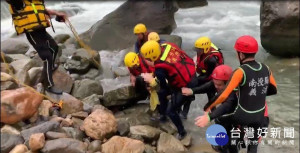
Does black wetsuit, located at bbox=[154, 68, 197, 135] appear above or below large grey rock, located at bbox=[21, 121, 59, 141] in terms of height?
below

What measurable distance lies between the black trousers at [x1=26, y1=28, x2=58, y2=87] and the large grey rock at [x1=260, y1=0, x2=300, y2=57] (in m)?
5.46

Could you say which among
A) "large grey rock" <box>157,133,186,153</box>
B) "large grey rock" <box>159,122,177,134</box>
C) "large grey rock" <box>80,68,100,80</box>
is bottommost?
"large grey rock" <box>159,122,177,134</box>

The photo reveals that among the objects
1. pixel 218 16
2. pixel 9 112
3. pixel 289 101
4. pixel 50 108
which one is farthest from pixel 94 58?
pixel 218 16

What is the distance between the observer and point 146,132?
4926 millimetres

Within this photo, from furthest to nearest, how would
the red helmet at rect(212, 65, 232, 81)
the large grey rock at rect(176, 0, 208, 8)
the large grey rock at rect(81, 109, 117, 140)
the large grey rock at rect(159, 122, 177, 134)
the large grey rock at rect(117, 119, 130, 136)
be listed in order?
the large grey rock at rect(176, 0, 208, 8) < the large grey rock at rect(159, 122, 177, 134) < the large grey rock at rect(117, 119, 130, 136) < the large grey rock at rect(81, 109, 117, 140) < the red helmet at rect(212, 65, 232, 81)

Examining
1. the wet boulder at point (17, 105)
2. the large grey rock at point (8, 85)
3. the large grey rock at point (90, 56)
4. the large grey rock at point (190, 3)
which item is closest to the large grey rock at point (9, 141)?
the wet boulder at point (17, 105)

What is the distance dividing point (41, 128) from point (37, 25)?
5.12 ft

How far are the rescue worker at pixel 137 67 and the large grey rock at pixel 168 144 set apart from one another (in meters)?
0.98

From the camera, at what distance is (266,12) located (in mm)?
8180

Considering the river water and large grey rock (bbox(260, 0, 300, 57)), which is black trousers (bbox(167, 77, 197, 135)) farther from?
large grey rock (bbox(260, 0, 300, 57))

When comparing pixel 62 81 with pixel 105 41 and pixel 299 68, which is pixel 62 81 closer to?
pixel 105 41

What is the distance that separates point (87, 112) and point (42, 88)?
2.75 ft

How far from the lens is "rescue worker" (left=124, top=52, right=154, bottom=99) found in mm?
5180

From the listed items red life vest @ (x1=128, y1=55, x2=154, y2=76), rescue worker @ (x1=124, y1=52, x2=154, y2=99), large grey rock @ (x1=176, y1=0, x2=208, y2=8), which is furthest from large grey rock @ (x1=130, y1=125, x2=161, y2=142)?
large grey rock @ (x1=176, y1=0, x2=208, y2=8)
